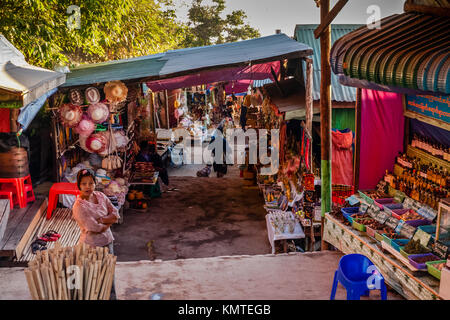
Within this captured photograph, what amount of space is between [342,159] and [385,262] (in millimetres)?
3138

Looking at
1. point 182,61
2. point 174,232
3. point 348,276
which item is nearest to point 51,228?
point 174,232

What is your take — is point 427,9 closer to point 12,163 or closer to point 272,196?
point 272,196

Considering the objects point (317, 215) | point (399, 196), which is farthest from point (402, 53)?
point (317, 215)

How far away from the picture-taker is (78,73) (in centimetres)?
865

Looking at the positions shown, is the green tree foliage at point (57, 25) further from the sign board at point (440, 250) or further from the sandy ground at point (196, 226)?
the sign board at point (440, 250)

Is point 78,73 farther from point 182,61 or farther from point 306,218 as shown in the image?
point 306,218

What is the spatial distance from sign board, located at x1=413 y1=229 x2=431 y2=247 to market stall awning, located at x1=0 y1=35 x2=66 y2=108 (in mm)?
4949

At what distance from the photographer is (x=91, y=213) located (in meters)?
4.66

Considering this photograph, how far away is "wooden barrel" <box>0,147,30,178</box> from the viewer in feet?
22.4

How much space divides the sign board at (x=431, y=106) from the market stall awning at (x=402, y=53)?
1.17 metres

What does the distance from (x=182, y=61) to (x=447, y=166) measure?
17.0ft

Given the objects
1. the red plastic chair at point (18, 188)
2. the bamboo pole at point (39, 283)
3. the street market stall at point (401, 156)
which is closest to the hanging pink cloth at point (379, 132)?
the street market stall at point (401, 156)
